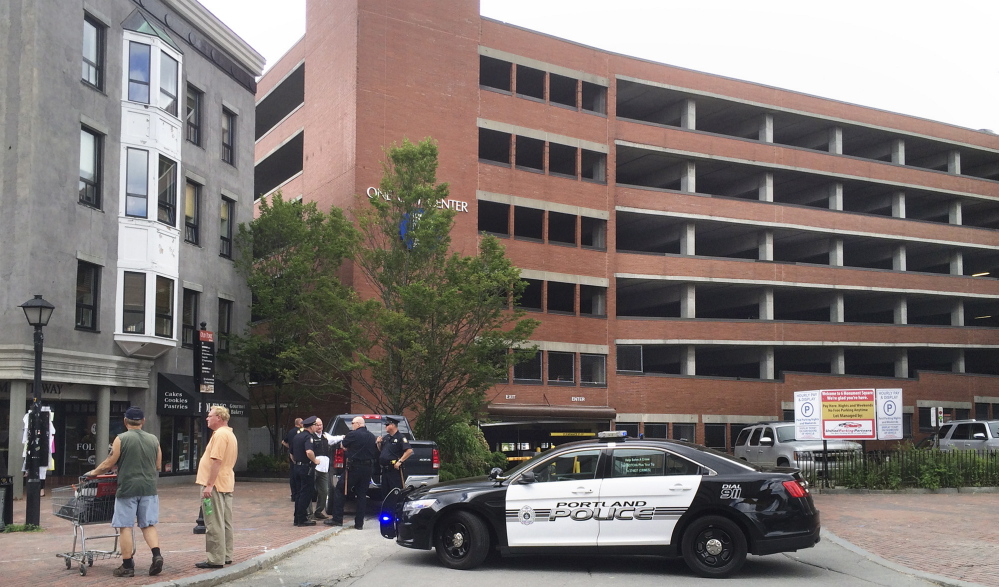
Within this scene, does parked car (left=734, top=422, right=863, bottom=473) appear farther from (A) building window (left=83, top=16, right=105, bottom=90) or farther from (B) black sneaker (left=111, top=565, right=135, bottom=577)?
(A) building window (left=83, top=16, right=105, bottom=90)

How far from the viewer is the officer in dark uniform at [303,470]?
14961mm

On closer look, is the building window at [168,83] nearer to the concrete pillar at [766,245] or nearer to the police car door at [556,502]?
the police car door at [556,502]

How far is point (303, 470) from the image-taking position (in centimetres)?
1498

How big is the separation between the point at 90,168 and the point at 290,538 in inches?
579

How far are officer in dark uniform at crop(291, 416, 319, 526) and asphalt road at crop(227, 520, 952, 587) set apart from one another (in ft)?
7.68

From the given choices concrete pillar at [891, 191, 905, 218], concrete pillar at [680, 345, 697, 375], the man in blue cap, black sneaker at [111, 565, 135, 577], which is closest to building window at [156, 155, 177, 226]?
the man in blue cap

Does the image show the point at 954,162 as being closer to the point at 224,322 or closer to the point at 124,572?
the point at 224,322

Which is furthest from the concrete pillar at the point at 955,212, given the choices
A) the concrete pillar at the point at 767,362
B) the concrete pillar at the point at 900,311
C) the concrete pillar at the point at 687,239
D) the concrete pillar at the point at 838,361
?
the concrete pillar at the point at 687,239

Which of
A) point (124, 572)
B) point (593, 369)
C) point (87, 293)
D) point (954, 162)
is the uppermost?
point (954, 162)

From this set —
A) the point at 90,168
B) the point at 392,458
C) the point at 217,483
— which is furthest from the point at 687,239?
the point at 217,483

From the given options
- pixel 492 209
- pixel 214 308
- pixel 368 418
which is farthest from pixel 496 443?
pixel 368 418

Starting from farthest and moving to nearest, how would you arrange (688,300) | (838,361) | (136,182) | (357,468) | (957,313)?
(957,313) < (838,361) < (688,300) < (136,182) < (357,468)

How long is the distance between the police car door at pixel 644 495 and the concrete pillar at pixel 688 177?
34.0 meters

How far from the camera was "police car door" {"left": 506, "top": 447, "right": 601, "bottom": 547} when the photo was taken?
11.0 m
